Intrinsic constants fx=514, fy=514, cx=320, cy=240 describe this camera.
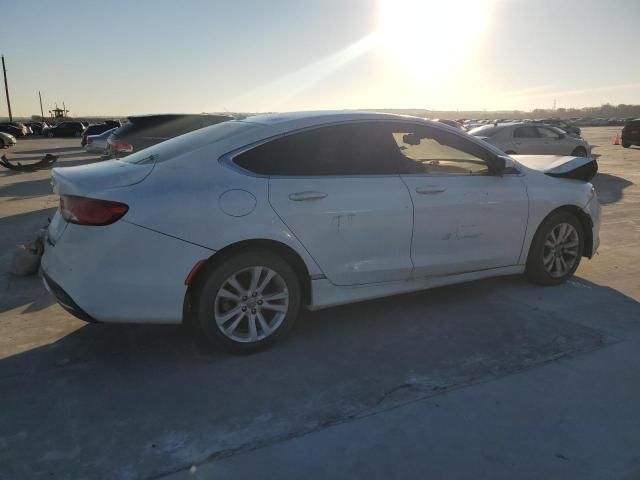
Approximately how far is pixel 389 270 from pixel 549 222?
184cm

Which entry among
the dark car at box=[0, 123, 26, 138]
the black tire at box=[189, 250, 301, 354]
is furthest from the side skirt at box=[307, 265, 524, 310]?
the dark car at box=[0, 123, 26, 138]

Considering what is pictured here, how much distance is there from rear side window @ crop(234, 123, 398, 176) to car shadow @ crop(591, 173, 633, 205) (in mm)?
7150

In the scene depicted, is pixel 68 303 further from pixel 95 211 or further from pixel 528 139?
pixel 528 139

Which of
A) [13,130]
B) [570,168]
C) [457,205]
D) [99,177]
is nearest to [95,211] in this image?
[99,177]

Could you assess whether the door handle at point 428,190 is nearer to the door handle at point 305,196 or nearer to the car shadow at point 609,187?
the door handle at point 305,196

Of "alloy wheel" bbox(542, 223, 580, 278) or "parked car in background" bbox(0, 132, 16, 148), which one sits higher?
"parked car in background" bbox(0, 132, 16, 148)

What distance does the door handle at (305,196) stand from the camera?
3.54 metres

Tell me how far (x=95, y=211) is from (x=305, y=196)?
4.43ft

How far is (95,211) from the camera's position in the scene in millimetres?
3135

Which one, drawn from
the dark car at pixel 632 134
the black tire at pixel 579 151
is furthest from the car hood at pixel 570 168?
the dark car at pixel 632 134

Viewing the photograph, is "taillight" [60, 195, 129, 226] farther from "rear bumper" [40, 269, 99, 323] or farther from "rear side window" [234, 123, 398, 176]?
"rear side window" [234, 123, 398, 176]

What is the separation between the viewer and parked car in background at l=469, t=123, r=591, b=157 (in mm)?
14070

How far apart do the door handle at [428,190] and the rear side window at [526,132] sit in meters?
11.4

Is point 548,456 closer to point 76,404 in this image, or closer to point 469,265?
point 469,265
